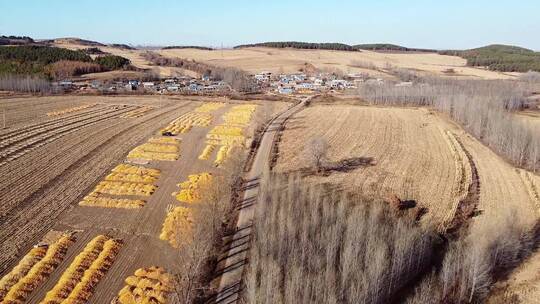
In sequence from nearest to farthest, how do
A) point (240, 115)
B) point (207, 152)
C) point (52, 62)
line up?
point (207, 152)
point (240, 115)
point (52, 62)

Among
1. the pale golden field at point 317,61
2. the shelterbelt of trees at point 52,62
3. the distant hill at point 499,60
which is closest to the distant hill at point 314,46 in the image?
the pale golden field at point 317,61

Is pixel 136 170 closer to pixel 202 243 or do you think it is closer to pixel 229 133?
pixel 229 133

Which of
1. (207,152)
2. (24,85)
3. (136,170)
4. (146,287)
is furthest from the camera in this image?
(24,85)

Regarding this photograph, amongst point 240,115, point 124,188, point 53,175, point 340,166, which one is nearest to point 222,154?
point 340,166

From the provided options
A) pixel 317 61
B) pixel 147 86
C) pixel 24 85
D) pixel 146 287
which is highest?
pixel 317 61

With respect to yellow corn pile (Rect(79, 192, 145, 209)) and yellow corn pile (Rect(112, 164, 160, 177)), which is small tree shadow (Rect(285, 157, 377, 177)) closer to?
yellow corn pile (Rect(112, 164, 160, 177))

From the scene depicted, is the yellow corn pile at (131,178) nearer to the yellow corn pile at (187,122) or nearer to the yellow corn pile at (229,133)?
the yellow corn pile at (229,133)

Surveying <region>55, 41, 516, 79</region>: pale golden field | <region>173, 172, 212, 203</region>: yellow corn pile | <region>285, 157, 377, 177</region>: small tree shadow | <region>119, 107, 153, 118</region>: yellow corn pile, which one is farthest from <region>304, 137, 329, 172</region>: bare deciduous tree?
<region>55, 41, 516, 79</region>: pale golden field
